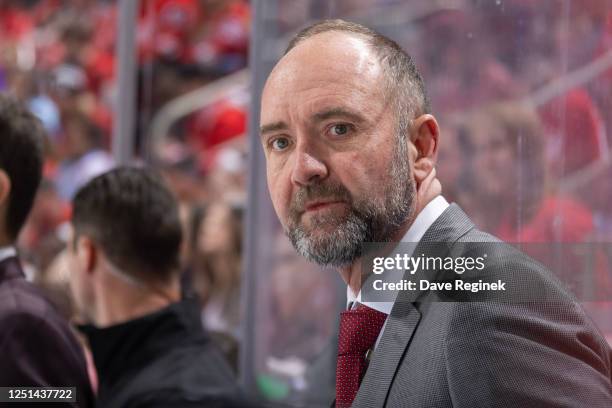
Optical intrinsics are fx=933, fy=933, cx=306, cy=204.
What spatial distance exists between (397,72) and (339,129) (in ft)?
0.38

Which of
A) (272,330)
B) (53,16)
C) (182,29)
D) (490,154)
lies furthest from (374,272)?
(53,16)

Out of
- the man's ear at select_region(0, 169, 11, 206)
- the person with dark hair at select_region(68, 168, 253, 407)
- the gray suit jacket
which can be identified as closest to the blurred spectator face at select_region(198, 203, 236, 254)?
the person with dark hair at select_region(68, 168, 253, 407)

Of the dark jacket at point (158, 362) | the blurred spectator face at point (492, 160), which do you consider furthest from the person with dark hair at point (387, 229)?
the dark jacket at point (158, 362)

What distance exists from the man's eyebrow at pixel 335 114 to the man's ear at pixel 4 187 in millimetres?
928

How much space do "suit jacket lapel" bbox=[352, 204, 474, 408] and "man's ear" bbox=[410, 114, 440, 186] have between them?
81 mm

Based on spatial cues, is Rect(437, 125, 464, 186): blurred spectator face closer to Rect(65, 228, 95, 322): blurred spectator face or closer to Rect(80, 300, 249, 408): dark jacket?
Rect(80, 300, 249, 408): dark jacket

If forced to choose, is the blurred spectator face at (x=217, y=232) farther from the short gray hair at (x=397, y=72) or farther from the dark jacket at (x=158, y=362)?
the short gray hair at (x=397, y=72)

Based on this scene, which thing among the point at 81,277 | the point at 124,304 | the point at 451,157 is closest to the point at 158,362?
the point at 124,304

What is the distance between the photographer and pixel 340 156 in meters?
1.18

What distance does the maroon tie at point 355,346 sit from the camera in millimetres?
1209

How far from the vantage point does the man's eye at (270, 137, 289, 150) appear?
1.23 metres

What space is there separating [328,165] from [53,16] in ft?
12.4

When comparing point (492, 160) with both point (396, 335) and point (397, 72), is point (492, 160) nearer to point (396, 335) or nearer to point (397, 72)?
point (397, 72)

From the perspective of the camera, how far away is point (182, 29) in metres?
4.27
